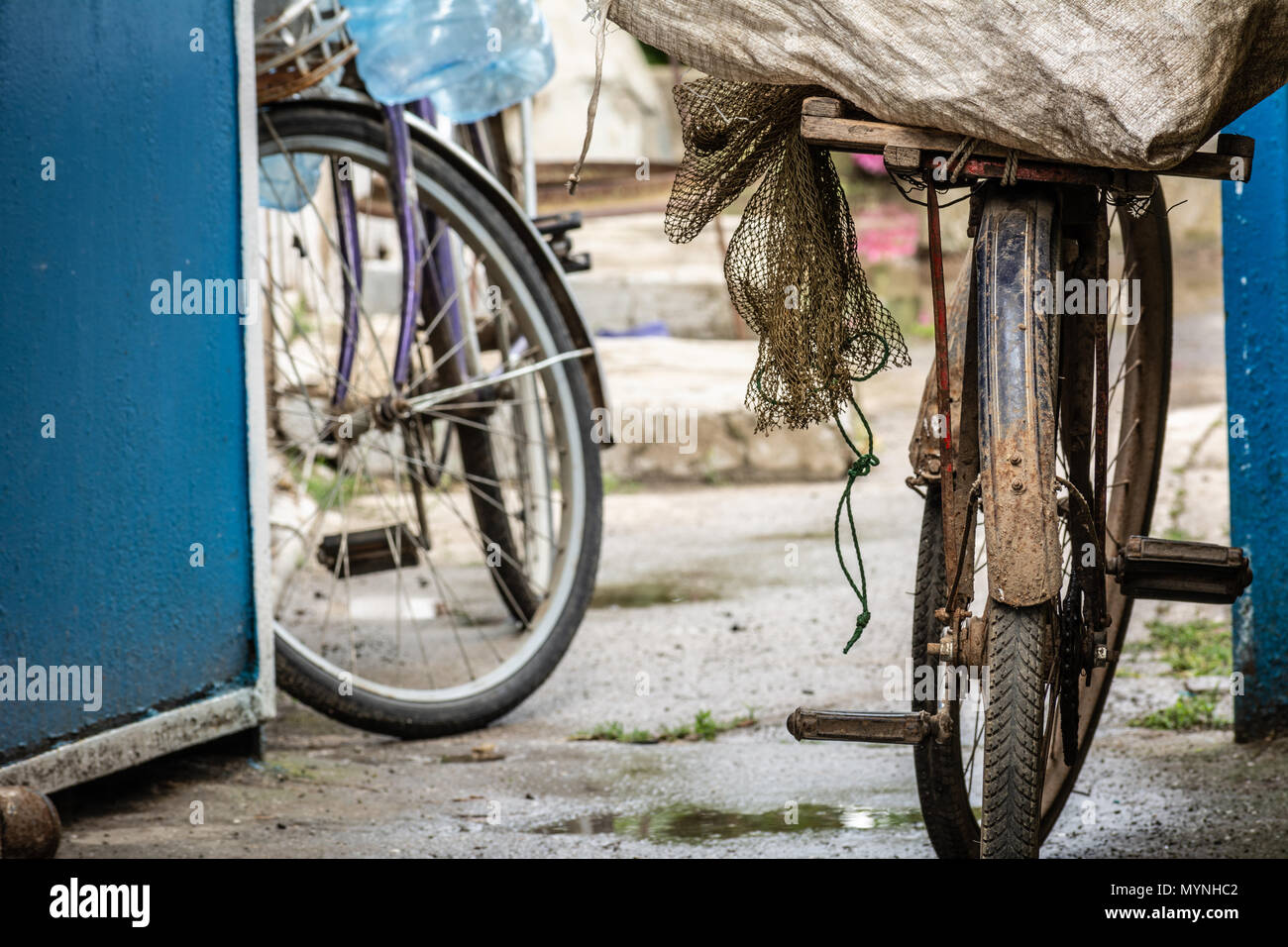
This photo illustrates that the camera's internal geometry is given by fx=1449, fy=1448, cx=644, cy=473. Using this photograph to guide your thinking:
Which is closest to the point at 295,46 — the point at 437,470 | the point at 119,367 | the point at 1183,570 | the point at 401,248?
the point at 401,248

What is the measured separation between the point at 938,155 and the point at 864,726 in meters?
0.80

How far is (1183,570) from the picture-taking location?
7.25 feet

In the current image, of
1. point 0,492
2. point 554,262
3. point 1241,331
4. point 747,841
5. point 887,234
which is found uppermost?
point 887,234

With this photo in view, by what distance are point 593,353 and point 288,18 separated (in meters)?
1.07

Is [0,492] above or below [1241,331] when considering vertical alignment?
below

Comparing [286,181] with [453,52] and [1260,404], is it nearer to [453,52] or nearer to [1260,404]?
[453,52]

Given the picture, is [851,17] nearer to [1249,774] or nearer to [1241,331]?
[1241,331]

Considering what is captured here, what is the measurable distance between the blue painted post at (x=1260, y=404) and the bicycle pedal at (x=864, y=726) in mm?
1354

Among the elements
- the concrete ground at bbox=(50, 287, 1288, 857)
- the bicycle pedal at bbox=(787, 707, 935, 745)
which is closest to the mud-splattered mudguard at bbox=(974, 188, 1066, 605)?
the bicycle pedal at bbox=(787, 707, 935, 745)

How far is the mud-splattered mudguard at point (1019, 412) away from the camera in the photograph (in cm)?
187
